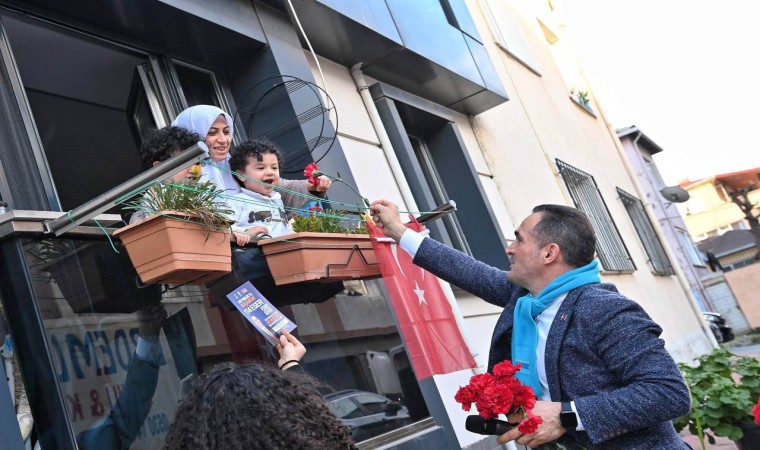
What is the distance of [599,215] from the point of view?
1162 cm

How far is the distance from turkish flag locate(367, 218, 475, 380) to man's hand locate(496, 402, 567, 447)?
1176 mm

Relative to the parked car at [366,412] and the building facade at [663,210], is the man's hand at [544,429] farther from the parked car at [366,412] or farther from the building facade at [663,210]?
the building facade at [663,210]

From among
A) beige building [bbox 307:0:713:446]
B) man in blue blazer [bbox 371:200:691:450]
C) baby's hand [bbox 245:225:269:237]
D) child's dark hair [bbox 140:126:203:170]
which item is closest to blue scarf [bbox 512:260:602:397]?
man in blue blazer [bbox 371:200:691:450]

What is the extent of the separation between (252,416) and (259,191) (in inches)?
102

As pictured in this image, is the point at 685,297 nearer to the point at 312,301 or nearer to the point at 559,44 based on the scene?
the point at 559,44

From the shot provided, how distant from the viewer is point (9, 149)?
137 inches

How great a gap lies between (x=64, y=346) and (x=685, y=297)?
1347 centimetres

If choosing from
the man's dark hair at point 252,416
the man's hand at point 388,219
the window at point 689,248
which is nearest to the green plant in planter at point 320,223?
the man's hand at point 388,219

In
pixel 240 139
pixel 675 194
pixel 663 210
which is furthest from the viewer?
pixel 663 210

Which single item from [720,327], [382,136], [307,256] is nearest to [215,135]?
[307,256]

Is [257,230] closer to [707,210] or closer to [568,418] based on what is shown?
[568,418]

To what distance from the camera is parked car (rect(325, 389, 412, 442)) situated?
3.92 metres

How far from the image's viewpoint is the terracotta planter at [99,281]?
2857mm

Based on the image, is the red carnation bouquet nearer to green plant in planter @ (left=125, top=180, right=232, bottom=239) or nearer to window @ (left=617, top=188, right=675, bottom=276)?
green plant in planter @ (left=125, top=180, right=232, bottom=239)
